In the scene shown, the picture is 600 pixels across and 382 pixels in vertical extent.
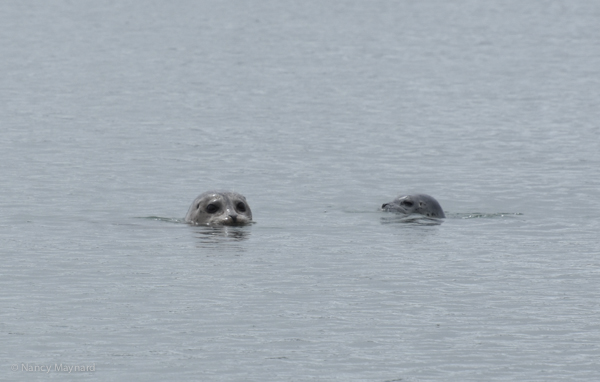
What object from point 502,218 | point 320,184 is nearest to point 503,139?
point 320,184

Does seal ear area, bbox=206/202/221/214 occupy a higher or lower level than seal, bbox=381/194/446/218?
lower

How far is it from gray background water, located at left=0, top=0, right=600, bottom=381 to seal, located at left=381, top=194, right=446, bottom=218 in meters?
0.36

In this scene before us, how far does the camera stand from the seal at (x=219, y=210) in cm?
2570

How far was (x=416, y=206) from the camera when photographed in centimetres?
2747

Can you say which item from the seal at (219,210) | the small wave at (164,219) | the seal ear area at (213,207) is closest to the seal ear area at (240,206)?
the seal at (219,210)

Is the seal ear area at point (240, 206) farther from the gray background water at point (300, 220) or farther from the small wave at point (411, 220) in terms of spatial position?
the small wave at point (411, 220)

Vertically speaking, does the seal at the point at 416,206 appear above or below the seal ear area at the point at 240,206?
above

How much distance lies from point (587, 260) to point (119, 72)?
130 ft

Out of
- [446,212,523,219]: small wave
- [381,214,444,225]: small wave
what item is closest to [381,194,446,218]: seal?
[381,214,444,225]: small wave

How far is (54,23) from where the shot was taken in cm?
9150

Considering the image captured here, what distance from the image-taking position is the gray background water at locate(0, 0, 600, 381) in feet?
55.6

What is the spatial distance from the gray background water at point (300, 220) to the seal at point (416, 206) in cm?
36

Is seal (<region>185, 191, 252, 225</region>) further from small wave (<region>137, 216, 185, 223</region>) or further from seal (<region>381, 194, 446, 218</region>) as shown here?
seal (<region>381, 194, 446, 218</region>)

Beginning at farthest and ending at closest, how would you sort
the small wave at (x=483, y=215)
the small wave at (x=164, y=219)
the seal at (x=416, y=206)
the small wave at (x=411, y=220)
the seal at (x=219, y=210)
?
the small wave at (x=483, y=215) < the seal at (x=416, y=206) < the small wave at (x=411, y=220) < the small wave at (x=164, y=219) < the seal at (x=219, y=210)
